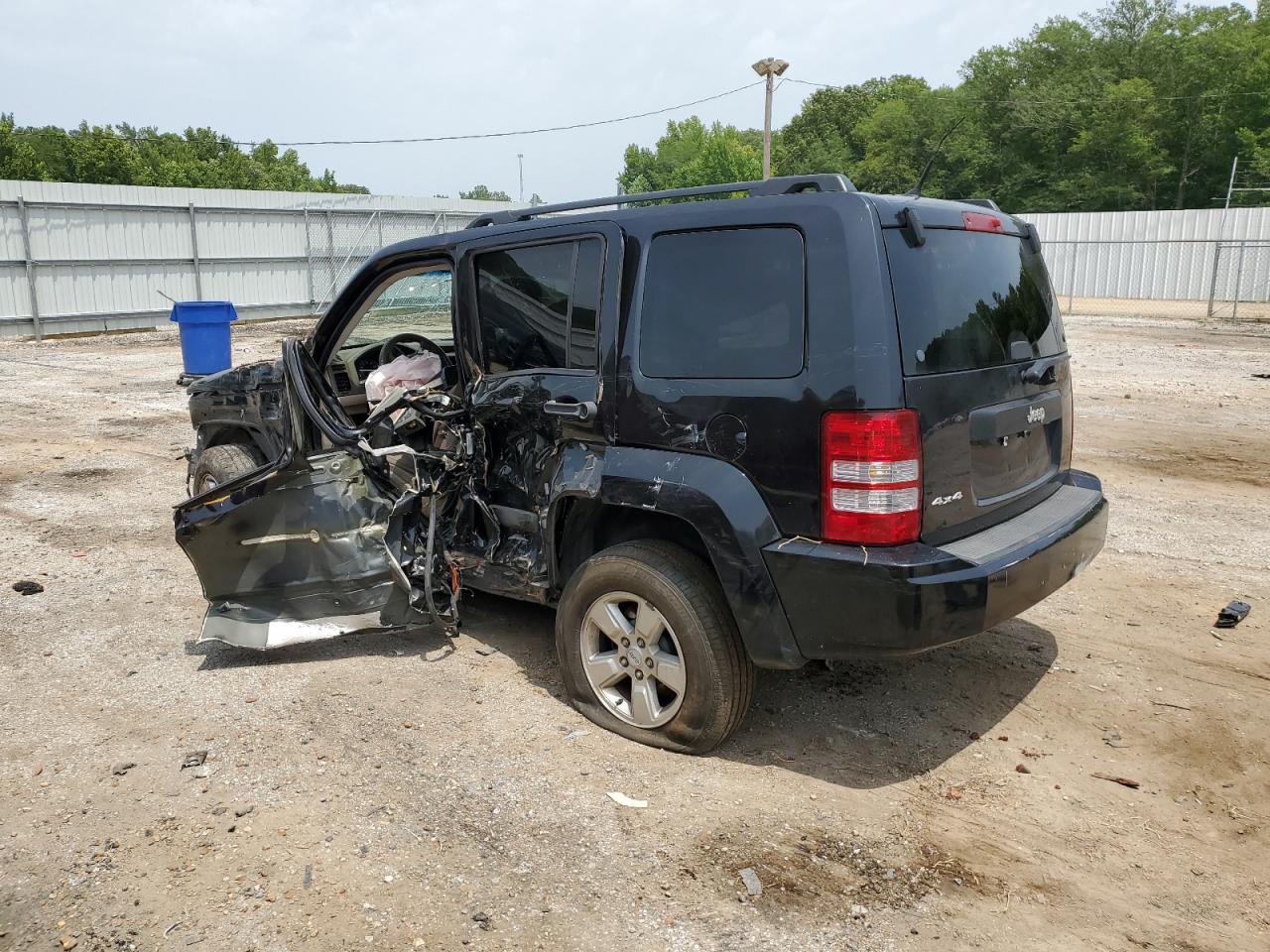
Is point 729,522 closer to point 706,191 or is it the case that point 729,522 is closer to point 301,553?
point 706,191

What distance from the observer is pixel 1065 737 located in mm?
3881

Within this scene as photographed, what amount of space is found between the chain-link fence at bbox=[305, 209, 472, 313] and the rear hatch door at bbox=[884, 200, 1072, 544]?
2424 cm

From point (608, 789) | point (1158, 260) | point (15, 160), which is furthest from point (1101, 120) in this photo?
point (608, 789)

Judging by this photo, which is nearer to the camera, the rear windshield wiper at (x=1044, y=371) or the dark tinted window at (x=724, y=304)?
the dark tinted window at (x=724, y=304)

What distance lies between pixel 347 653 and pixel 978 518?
2940mm

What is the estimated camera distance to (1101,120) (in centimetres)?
5191

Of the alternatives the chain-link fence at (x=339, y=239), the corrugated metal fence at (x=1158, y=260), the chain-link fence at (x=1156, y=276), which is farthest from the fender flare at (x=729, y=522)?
the corrugated metal fence at (x=1158, y=260)

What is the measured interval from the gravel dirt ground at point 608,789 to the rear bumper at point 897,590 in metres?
0.64

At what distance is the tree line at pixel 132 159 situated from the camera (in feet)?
167

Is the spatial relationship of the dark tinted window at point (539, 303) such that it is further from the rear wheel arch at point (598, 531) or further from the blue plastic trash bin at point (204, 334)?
the blue plastic trash bin at point (204, 334)

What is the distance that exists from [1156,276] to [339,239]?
87.4 feet

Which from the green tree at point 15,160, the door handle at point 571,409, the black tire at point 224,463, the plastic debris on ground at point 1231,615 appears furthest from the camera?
the green tree at point 15,160

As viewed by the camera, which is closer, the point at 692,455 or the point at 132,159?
the point at 692,455

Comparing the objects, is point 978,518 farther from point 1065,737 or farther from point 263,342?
point 263,342
